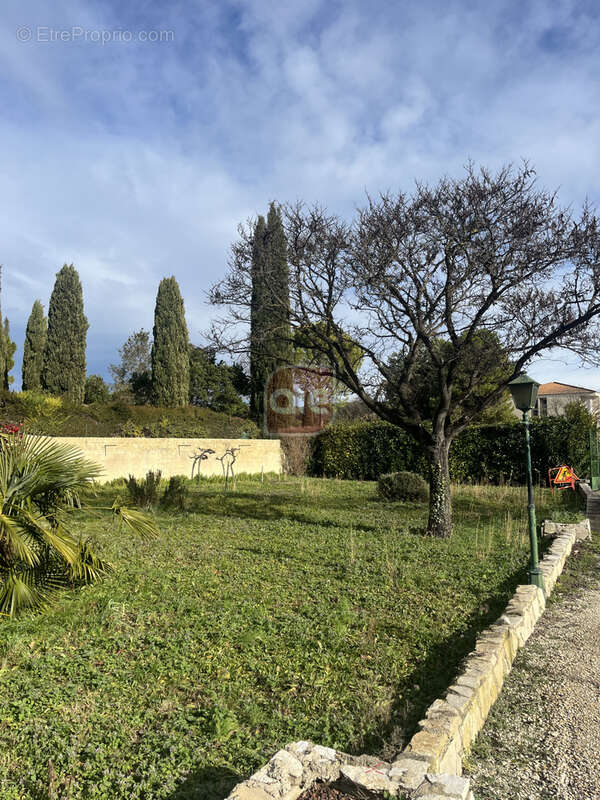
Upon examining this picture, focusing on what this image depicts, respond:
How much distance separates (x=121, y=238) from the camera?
8641 mm

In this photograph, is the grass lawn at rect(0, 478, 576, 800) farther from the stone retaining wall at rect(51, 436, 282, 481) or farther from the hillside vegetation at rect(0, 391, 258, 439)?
the hillside vegetation at rect(0, 391, 258, 439)

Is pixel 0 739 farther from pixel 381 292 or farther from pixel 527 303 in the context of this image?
pixel 527 303

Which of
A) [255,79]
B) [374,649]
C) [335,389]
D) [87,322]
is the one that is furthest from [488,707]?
[87,322]

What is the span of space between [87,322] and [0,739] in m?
24.7

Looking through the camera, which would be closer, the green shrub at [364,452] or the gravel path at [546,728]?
the gravel path at [546,728]

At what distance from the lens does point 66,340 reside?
24.2 metres

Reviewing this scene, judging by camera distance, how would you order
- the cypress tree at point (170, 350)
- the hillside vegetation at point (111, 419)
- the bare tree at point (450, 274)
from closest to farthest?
1. the bare tree at point (450, 274)
2. the hillside vegetation at point (111, 419)
3. the cypress tree at point (170, 350)

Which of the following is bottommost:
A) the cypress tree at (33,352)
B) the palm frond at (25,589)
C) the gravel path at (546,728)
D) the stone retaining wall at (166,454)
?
the gravel path at (546,728)

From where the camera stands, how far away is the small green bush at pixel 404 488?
1354 centimetres

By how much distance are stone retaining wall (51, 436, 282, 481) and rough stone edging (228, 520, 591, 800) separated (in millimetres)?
11017

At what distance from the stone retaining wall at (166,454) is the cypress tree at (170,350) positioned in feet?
26.5

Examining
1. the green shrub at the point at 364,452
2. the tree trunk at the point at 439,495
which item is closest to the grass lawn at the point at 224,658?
the tree trunk at the point at 439,495

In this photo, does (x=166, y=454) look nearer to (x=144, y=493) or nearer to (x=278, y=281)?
(x=144, y=493)

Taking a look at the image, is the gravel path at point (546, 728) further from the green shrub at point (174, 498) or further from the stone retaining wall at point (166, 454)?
the stone retaining wall at point (166, 454)
